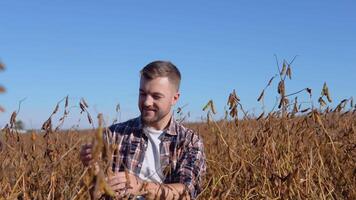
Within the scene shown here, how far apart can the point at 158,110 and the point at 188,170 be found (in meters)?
0.28

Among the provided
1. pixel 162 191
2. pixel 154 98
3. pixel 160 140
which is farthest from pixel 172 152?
pixel 162 191

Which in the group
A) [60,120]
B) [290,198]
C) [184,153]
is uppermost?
[60,120]

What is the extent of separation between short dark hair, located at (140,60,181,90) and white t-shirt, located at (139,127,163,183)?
24 centimetres

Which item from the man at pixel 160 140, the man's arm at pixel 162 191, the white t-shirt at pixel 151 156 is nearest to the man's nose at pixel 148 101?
the man at pixel 160 140

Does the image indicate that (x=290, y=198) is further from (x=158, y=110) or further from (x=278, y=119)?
(x=158, y=110)

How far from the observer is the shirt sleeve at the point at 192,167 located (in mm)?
2080

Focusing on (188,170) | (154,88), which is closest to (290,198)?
(188,170)

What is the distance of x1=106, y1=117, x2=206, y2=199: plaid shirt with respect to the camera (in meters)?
2.13

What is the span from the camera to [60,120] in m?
2.07

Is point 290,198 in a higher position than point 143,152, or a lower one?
lower

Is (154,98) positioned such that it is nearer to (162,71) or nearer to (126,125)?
(162,71)

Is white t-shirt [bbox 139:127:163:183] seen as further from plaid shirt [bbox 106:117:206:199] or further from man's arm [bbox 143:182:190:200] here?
man's arm [bbox 143:182:190:200]

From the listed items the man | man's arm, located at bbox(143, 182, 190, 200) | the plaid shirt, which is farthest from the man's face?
man's arm, located at bbox(143, 182, 190, 200)

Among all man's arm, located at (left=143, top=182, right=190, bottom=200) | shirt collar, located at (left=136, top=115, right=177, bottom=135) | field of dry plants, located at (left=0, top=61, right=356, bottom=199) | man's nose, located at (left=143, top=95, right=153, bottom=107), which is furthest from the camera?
shirt collar, located at (left=136, top=115, right=177, bottom=135)
